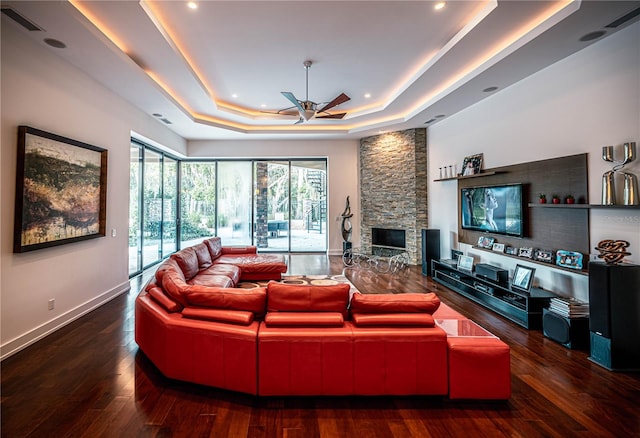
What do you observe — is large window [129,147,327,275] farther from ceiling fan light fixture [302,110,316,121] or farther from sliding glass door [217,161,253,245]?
ceiling fan light fixture [302,110,316,121]

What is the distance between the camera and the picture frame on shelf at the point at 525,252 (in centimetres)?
430

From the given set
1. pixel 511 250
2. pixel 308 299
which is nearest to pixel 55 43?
pixel 308 299

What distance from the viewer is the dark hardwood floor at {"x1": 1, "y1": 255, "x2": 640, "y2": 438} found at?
2014mm

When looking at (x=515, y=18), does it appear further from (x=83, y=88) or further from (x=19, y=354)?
(x=19, y=354)

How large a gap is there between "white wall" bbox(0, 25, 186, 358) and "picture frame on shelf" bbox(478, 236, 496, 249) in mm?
6390

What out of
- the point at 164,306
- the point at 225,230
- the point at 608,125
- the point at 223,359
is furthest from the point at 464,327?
the point at 225,230

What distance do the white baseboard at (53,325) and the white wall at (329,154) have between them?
4.85 meters

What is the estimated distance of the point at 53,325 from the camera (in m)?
3.58

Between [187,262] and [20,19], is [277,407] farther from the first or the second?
[20,19]

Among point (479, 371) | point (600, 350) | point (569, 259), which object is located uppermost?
point (569, 259)

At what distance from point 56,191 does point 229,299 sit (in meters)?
2.85

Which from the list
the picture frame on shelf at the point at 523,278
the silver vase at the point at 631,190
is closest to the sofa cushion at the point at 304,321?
the picture frame on shelf at the point at 523,278

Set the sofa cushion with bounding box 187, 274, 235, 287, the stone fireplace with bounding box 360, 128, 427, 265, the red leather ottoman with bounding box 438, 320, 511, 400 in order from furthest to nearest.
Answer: the stone fireplace with bounding box 360, 128, 427, 265 → the sofa cushion with bounding box 187, 274, 235, 287 → the red leather ottoman with bounding box 438, 320, 511, 400

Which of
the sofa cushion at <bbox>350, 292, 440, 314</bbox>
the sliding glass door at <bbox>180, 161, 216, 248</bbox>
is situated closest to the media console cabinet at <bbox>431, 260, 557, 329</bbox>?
the sofa cushion at <bbox>350, 292, 440, 314</bbox>
